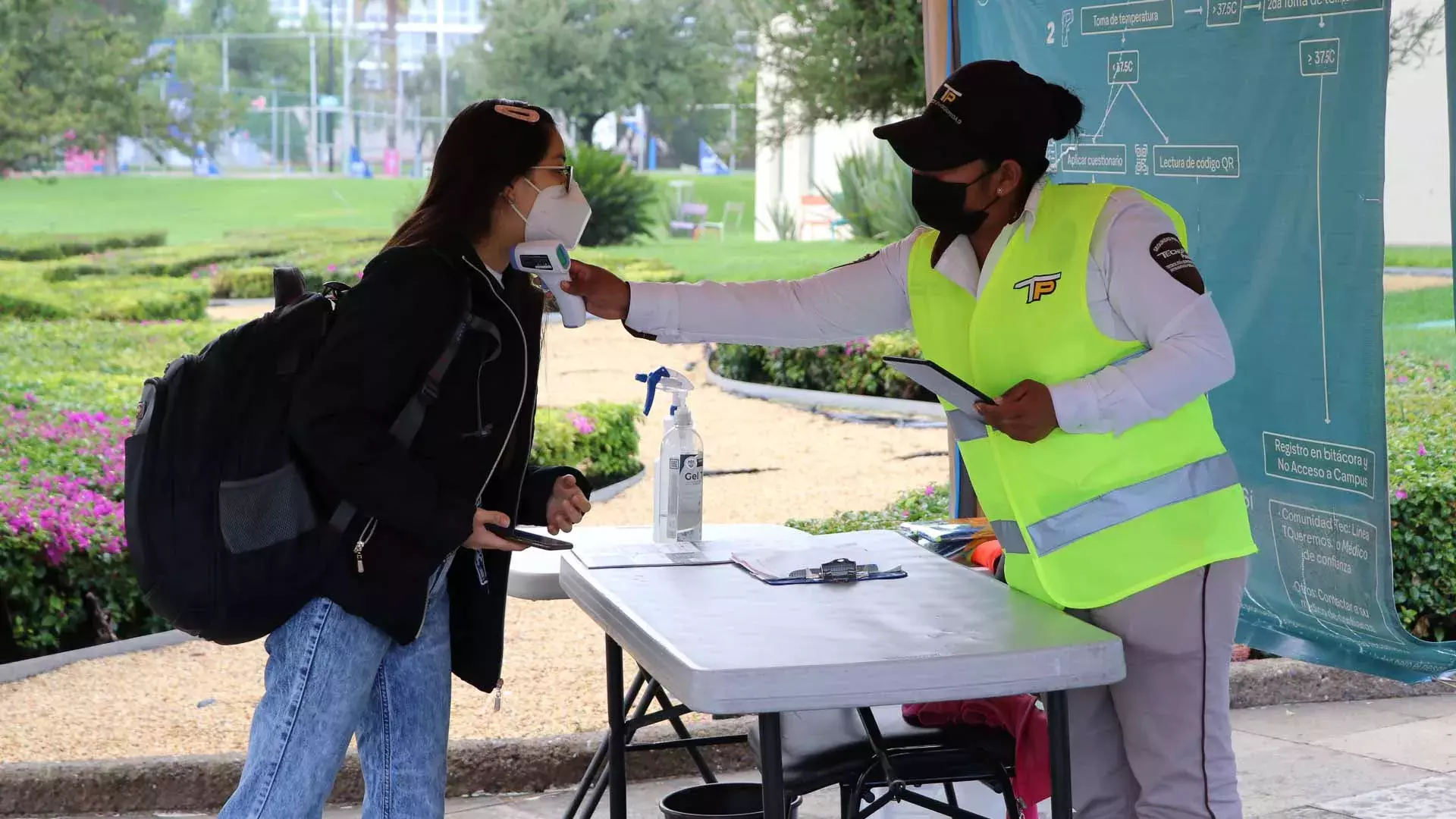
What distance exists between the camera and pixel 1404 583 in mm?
5207

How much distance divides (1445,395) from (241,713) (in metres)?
5.66

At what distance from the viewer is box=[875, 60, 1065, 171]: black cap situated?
242cm

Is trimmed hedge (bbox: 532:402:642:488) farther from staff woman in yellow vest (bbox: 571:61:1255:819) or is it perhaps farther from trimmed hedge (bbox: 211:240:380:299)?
trimmed hedge (bbox: 211:240:380:299)

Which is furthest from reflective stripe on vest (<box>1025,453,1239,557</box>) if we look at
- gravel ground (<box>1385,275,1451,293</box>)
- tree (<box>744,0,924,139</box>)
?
tree (<box>744,0,924,139</box>)

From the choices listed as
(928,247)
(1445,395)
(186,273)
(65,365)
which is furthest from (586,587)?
(186,273)

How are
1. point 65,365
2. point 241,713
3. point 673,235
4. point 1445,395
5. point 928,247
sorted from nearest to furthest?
point 928,247 → point 241,713 → point 1445,395 → point 65,365 → point 673,235

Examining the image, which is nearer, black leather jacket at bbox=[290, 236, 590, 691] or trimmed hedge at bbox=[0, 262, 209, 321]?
black leather jacket at bbox=[290, 236, 590, 691]

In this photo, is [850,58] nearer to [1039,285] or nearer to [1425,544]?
[1425,544]

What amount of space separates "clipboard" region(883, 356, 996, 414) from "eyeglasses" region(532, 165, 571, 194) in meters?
0.60

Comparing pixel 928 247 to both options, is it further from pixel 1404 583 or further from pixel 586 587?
pixel 1404 583

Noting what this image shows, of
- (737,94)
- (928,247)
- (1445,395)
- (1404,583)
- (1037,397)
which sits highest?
(737,94)

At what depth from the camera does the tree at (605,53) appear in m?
24.7

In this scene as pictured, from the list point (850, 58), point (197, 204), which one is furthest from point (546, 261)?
point (197, 204)

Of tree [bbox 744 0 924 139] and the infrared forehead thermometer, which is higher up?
tree [bbox 744 0 924 139]
